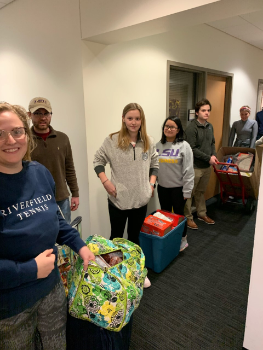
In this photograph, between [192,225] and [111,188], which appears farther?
[192,225]

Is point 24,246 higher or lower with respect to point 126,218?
higher

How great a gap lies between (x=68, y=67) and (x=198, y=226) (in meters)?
2.57

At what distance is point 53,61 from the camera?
2.51 m

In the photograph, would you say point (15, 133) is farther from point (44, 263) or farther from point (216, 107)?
point (216, 107)

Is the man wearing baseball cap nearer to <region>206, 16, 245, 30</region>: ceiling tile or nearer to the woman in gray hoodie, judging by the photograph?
the woman in gray hoodie

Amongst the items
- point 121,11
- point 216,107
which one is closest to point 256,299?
point 121,11

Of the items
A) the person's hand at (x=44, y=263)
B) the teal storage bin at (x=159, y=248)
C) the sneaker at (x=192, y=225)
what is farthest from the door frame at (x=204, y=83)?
the person's hand at (x=44, y=263)

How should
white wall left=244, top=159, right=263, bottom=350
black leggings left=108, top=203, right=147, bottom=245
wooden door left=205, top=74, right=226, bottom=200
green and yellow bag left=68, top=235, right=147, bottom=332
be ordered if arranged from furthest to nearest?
wooden door left=205, top=74, right=226, bottom=200 → black leggings left=108, top=203, right=147, bottom=245 → white wall left=244, top=159, right=263, bottom=350 → green and yellow bag left=68, top=235, right=147, bottom=332

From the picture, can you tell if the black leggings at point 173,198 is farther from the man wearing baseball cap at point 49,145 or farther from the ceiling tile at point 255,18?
the ceiling tile at point 255,18

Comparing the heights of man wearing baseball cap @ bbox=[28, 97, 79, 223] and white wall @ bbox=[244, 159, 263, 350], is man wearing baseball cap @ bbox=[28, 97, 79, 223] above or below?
above

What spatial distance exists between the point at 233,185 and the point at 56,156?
295cm

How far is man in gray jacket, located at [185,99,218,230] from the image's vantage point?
124 inches

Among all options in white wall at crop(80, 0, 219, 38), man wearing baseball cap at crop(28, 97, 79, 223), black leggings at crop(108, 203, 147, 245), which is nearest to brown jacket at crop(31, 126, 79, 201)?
man wearing baseball cap at crop(28, 97, 79, 223)

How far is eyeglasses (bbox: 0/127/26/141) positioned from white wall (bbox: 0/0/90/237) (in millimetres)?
1449
